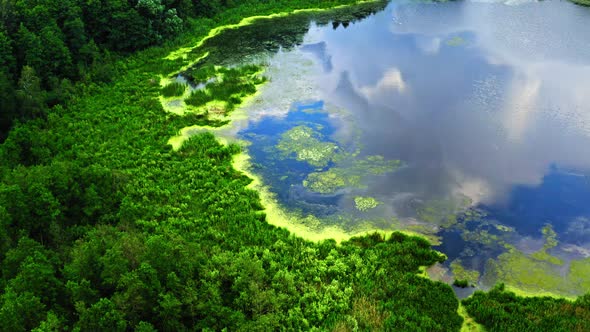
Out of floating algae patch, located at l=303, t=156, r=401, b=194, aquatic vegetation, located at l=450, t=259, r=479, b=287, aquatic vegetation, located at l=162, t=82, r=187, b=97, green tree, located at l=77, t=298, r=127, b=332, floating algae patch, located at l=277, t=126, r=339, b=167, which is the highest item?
green tree, located at l=77, t=298, r=127, b=332

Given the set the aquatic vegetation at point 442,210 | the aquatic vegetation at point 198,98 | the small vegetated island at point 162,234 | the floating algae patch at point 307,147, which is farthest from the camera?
the aquatic vegetation at point 198,98

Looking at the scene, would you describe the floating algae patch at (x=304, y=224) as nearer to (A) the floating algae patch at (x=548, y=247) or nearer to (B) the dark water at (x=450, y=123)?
(B) the dark water at (x=450, y=123)

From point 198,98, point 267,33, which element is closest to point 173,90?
point 198,98

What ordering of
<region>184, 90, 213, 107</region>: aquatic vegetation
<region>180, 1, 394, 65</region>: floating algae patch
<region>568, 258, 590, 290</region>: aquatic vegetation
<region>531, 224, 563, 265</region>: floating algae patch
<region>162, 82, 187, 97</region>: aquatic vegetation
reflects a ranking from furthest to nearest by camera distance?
<region>180, 1, 394, 65</region>: floating algae patch → <region>162, 82, 187, 97</region>: aquatic vegetation → <region>184, 90, 213, 107</region>: aquatic vegetation → <region>531, 224, 563, 265</region>: floating algae patch → <region>568, 258, 590, 290</region>: aquatic vegetation

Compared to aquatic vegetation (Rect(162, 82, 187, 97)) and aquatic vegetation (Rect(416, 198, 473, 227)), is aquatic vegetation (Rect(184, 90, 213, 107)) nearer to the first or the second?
aquatic vegetation (Rect(162, 82, 187, 97))

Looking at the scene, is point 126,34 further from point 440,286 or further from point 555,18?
point 555,18

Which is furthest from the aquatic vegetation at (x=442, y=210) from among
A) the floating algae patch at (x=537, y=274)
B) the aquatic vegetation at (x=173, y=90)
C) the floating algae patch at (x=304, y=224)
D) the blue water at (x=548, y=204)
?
the aquatic vegetation at (x=173, y=90)

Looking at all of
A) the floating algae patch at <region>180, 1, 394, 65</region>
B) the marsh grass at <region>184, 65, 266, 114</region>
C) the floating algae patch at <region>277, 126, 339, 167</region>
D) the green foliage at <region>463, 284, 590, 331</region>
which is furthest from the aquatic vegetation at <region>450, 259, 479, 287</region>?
the floating algae patch at <region>180, 1, 394, 65</region>

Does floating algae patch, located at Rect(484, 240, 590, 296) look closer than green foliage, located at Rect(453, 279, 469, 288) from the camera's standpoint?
Yes
